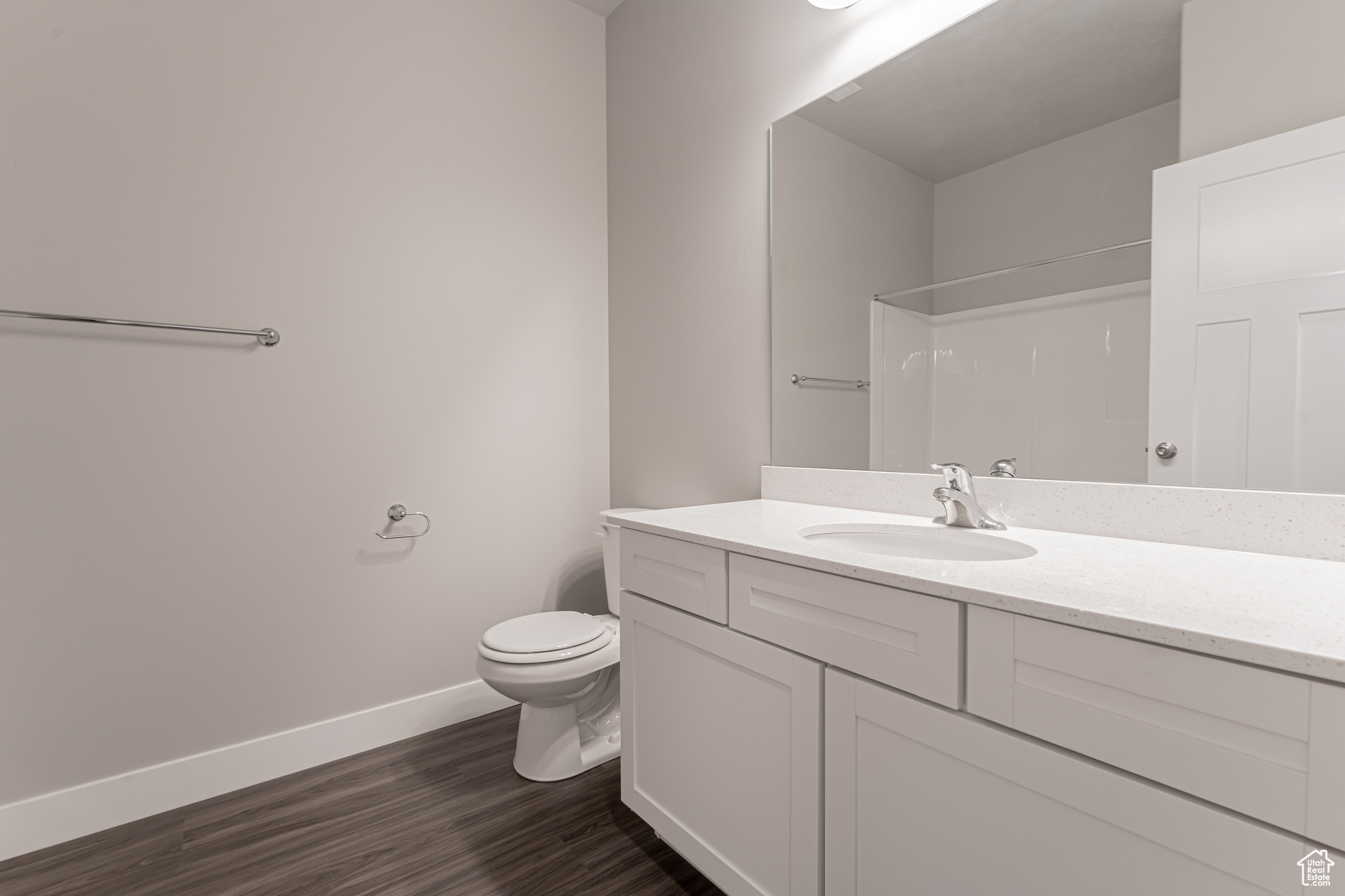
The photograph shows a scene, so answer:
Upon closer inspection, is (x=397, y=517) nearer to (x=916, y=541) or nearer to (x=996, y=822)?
(x=916, y=541)

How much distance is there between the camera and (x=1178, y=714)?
61cm

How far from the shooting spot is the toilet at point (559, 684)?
1646mm

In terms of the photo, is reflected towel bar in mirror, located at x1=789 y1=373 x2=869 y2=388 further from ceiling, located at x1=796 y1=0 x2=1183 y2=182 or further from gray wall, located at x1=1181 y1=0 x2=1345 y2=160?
gray wall, located at x1=1181 y1=0 x2=1345 y2=160

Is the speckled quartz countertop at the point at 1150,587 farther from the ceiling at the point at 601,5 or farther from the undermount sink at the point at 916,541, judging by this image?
the ceiling at the point at 601,5

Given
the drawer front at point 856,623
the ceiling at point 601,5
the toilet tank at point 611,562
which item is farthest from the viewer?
the ceiling at point 601,5

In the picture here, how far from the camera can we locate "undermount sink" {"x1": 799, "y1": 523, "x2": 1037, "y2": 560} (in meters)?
1.13

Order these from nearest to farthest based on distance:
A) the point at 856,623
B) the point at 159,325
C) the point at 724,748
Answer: the point at 856,623, the point at 724,748, the point at 159,325

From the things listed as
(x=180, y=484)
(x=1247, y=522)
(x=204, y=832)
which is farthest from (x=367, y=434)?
(x=1247, y=522)

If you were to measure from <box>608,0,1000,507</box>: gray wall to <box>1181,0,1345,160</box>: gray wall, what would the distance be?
0.54 m

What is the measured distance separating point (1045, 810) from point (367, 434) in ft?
6.44

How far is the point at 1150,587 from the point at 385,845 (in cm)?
171

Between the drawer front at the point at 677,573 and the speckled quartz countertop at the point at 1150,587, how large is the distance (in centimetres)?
5

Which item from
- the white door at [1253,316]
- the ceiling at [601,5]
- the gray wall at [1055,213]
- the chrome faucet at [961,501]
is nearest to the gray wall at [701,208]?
the ceiling at [601,5]

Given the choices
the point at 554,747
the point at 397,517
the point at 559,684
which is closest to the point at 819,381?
the point at 559,684
